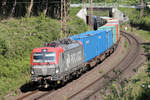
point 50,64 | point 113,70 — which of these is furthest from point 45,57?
point 113,70

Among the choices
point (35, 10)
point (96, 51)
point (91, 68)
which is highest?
point (35, 10)

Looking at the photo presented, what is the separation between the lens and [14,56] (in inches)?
873

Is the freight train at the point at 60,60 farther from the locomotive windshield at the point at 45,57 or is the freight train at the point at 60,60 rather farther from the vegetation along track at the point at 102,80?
the vegetation along track at the point at 102,80

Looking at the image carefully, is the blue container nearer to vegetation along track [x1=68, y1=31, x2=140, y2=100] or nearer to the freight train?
the freight train

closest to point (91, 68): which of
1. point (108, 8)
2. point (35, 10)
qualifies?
point (35, 10)

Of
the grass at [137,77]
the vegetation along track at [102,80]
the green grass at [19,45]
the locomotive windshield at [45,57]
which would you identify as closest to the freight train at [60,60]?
the locomotive windshield at [45,57]

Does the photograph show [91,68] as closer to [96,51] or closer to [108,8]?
[96,51]

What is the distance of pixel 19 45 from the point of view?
2345 centimetres

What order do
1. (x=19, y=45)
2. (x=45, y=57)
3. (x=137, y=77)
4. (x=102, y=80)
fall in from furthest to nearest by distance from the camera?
(x=19, y=45), (x=102, y=80), (x=137, y=77), (x=45, y=57)

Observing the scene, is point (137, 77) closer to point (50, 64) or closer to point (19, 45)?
point (50, 64)

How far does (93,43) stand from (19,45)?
273 inches

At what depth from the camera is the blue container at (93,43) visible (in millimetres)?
23069

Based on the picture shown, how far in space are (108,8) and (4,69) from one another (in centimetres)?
6213

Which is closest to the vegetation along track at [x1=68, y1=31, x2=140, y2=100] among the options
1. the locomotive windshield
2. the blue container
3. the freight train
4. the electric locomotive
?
the freight train
